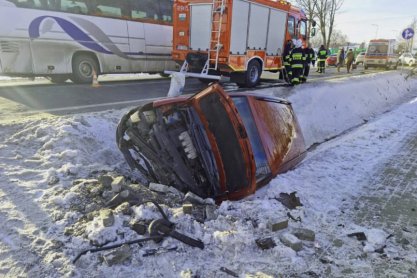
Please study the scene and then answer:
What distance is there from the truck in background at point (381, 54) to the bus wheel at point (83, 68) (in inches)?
946

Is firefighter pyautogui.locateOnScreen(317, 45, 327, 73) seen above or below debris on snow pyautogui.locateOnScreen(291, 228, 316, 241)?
above

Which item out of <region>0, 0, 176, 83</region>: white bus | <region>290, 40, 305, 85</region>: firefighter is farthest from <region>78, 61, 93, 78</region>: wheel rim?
<region>290, 40, 305, 85</region>: firefighter

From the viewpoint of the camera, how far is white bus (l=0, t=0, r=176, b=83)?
9.94 meters

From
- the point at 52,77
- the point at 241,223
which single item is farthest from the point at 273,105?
the point at 52,77

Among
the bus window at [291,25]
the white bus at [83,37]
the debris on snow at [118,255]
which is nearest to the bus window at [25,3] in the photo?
the white bus at [83,37]

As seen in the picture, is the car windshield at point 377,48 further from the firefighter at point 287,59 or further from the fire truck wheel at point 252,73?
the fire truck wheel at point 252,73

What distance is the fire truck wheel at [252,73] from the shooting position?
40.8ft

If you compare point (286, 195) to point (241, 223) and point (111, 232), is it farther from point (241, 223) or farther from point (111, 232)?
point (111, 232)

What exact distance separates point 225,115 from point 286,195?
116 cm

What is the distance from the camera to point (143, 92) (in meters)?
10.4

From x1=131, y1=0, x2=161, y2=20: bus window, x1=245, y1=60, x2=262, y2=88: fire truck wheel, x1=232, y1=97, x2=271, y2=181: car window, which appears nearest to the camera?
x1=232, y1=97, x2=271, y2=181: car window

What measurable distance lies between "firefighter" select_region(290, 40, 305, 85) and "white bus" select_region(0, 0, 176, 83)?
184 inches

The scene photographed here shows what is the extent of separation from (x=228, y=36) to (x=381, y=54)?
22036 millimetres

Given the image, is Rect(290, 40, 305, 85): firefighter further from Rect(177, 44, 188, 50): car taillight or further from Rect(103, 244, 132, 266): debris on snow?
Rect(103, 244, 132, 266): debris on snow
